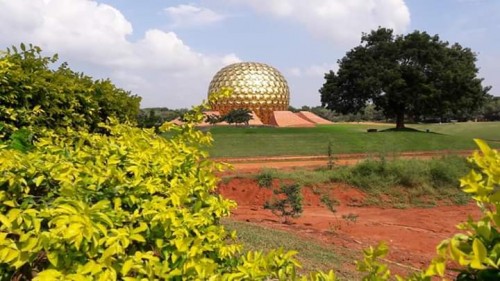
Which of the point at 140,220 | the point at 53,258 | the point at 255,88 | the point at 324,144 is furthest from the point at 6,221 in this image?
the point at 255,88

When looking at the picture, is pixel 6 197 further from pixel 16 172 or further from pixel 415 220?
pixel 415 220

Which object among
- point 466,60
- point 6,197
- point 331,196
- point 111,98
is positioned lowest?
point 331,196

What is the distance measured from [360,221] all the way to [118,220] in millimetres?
9375

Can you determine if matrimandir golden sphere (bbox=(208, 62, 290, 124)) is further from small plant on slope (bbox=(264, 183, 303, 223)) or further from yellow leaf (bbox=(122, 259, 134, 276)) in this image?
yellow leaf (bbox=(122, 259, 134, 276))

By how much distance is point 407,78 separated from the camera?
3431cm

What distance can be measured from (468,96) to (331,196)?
24.8m

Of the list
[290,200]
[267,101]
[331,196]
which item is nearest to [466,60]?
[267,101]

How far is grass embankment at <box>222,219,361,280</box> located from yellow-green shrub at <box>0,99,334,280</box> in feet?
11.1

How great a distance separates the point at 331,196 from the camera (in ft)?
45.4

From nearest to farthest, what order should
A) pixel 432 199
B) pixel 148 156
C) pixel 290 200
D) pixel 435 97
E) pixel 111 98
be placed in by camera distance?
pixel 148 156 → pixel 111 98 → pixel 290 200 → pixel 432 199 → pixel 435 97

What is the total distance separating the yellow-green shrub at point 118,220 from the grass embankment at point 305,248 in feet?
11.1

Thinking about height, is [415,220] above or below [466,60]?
below

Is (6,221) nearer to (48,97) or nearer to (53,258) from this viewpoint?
(53,258)

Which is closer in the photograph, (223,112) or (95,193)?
(95,193)
